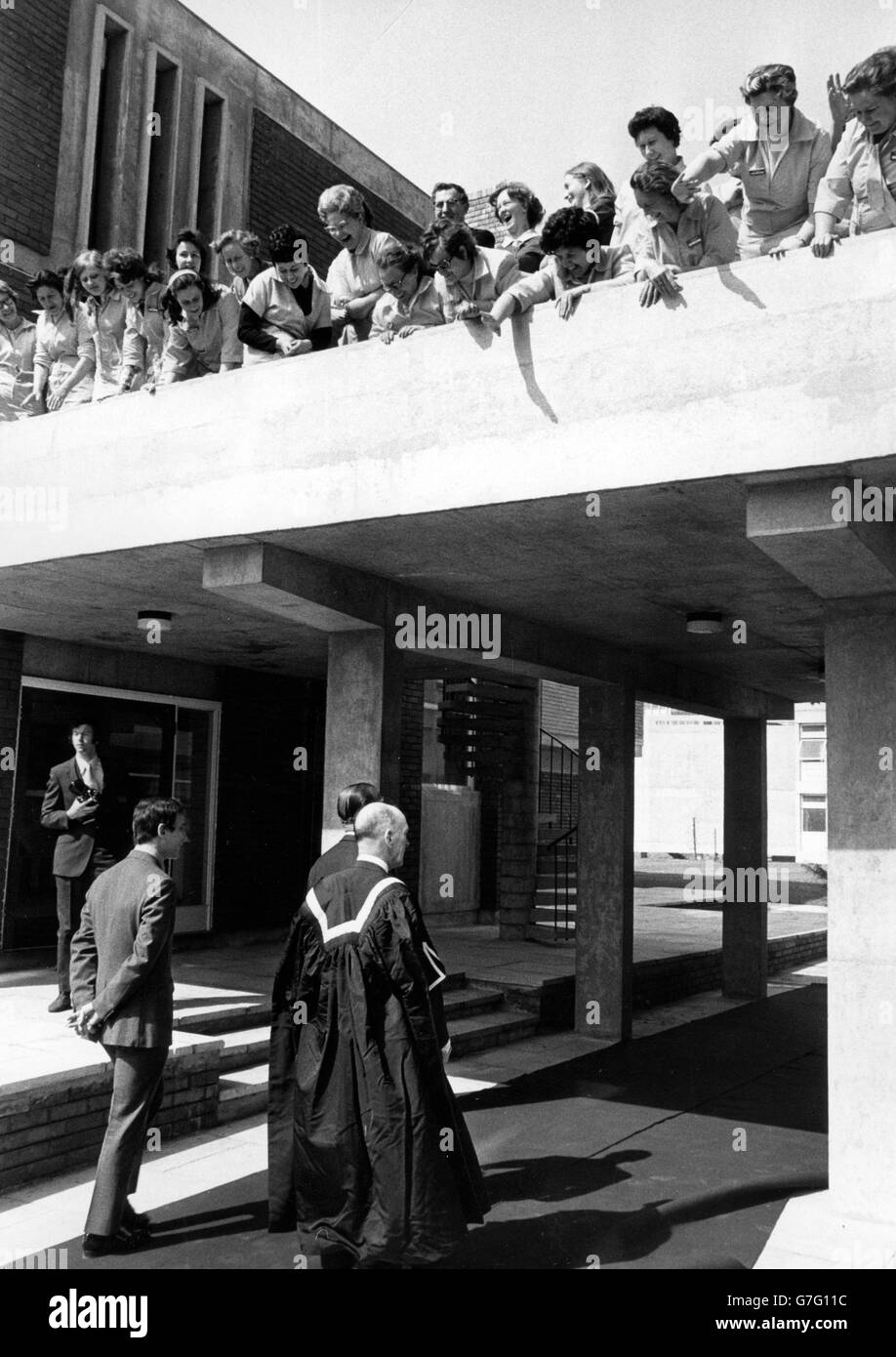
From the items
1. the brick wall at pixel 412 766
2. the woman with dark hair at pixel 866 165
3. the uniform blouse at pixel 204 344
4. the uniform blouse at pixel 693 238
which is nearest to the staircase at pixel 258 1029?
the brick wall at pixel 412 766

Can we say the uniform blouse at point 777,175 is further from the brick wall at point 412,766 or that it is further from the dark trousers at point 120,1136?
the brick wall at point 412,766

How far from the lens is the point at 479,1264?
16.4 feet

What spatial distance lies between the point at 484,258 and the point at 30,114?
7.14m

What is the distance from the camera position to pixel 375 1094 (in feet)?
13.9

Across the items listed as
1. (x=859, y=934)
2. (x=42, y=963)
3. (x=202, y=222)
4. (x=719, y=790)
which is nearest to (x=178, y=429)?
(x=859, y=934)

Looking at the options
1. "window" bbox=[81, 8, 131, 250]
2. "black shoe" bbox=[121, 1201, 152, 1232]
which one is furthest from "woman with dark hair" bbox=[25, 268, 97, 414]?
"black shoe" bbox=[121, 1201, 152, 1232]

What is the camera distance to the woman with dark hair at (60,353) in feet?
25.5

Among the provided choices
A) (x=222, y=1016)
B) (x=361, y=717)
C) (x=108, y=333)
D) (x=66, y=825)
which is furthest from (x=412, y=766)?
(x=108, y=333)

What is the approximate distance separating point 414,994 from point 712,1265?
2.09 metres

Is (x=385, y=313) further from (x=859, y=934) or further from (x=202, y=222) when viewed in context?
(x=202, y=222)

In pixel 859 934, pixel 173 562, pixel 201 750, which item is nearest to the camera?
pixel 859 934

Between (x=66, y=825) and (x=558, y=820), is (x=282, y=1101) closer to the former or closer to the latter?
(x=66, y=825)

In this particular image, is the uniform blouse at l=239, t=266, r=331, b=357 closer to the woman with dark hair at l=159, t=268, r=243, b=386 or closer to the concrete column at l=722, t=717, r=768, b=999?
the woman with dark hair at l=159, t=268, r=243, b=386

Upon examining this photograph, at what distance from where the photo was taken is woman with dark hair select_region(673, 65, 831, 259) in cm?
537
